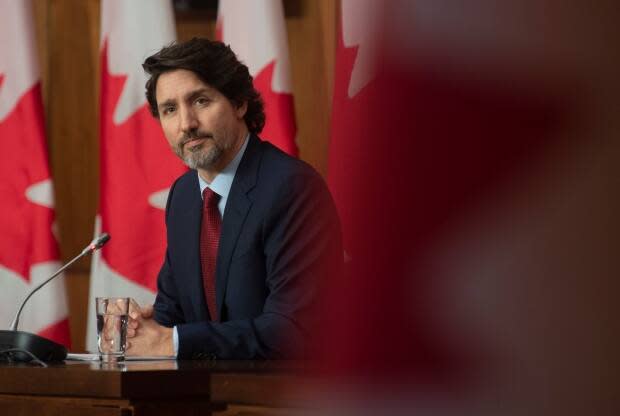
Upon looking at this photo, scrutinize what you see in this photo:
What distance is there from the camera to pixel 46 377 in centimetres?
179

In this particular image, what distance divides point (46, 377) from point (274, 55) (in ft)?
6.95

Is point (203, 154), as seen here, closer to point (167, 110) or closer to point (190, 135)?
point (190, 135)

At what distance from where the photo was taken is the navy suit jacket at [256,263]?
7.83 feet

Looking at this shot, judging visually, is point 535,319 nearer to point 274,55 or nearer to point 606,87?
point 606,87

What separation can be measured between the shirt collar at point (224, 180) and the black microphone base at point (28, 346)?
2.64ft

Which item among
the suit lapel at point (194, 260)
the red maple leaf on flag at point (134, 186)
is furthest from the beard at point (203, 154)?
the red maple leaf on flag at point (134, 186)

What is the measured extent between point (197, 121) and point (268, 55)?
30.8 inches

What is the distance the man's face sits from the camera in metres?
2.92

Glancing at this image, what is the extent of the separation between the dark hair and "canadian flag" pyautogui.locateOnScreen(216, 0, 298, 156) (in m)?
0.49

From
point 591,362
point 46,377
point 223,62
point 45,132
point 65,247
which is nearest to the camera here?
point 591,362

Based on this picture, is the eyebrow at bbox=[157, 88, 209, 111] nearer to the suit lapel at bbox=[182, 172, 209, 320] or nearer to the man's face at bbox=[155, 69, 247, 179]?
the man's face at bbox=[155, 69, 247, 179]

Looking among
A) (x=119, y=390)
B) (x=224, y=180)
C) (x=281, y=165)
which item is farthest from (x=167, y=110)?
(x=119, y=390)

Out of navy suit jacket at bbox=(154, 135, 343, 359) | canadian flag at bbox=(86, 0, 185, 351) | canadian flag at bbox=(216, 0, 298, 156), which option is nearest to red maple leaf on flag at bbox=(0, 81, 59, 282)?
canadian flag at bbox=(86, 0, 185, 351)

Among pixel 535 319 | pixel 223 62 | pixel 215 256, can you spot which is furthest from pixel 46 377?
pixel 535 319
